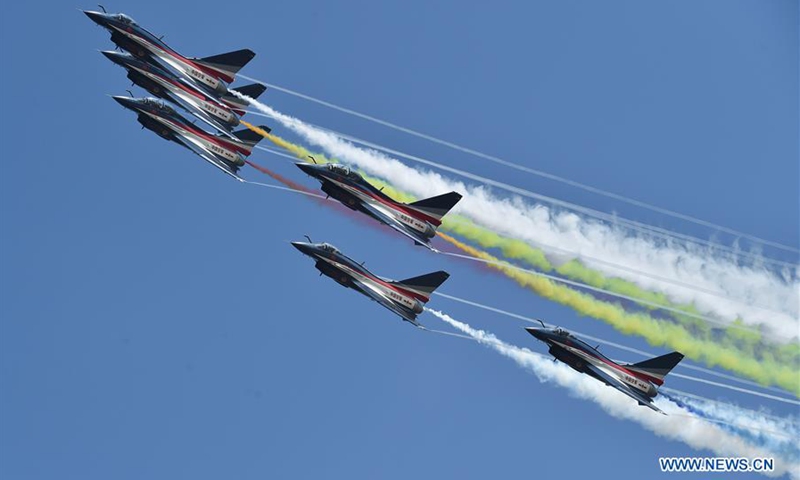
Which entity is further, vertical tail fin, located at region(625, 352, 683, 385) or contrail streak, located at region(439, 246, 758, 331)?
contrail streak, located at region(439, 246, 758, 331)

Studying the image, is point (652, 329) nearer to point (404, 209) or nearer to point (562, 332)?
point (562, 332)

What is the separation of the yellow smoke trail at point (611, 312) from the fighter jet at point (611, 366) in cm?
612

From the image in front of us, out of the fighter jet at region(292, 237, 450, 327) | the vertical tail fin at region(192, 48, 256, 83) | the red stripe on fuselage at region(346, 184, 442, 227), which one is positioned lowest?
the fighter jet at region(292, 237, 450, 327)

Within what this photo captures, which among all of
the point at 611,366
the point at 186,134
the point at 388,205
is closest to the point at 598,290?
the point at 611,366

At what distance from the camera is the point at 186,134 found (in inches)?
3991

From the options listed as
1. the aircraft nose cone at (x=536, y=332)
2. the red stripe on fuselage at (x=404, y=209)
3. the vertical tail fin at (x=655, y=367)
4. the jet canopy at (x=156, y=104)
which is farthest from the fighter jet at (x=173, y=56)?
the vertical tail fin at (x=655, y=367)

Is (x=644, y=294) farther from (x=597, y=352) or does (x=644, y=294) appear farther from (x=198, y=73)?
(x=198, y=73)

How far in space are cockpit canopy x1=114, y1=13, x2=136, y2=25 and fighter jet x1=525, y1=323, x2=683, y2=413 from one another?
2800 cm

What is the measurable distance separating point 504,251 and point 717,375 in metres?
14.6

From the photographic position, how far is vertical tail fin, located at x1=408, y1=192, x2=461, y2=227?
98.8 metres

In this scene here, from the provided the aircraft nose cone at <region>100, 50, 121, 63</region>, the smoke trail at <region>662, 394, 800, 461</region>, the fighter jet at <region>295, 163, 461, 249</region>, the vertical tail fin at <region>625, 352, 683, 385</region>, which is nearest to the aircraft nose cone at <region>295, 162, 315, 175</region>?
the fighter jet at <region>295, 163, 461, 249</region>

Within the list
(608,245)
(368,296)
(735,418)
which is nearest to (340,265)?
(368,296)

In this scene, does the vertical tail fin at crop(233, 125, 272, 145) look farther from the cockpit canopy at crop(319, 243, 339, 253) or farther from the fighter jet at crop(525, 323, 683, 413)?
the fighter jet at crop(525, 323, 683, 413)

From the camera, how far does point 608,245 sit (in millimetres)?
108438
